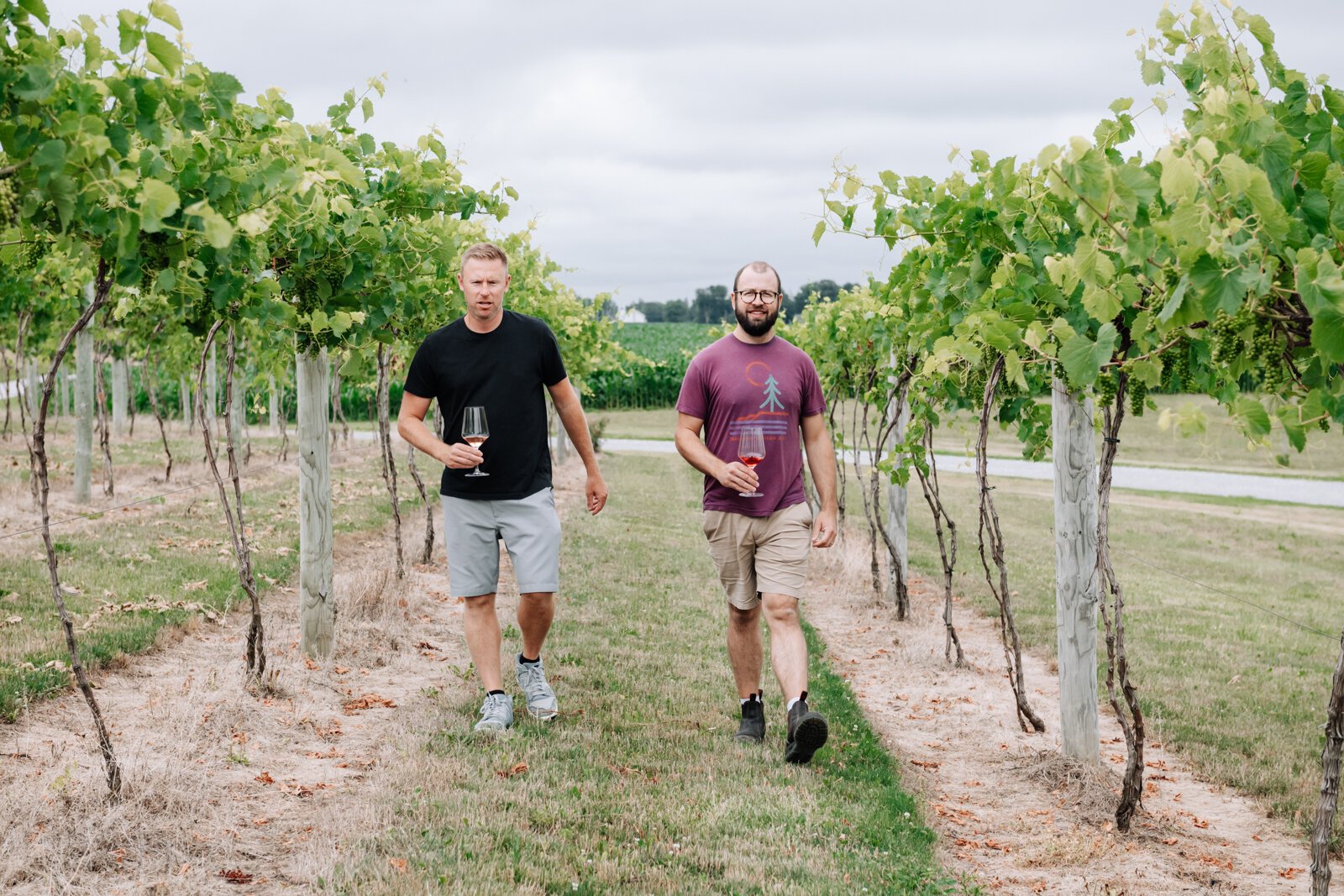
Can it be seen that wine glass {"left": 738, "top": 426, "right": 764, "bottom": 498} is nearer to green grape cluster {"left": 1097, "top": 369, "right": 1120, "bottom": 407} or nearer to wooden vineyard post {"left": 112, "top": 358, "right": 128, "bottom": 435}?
green grape cluster {"left": 1097, "top": 369, "right": 1120, "bottom": 407}

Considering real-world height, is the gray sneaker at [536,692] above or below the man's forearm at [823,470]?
below

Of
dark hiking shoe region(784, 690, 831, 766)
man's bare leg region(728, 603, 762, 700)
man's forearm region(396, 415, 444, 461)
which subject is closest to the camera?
dark hiking shoe region(784, 690, 831, 766)

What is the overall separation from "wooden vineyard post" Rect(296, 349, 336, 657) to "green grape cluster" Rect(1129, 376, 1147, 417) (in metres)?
4.48

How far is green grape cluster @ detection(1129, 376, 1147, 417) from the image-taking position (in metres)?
3.75

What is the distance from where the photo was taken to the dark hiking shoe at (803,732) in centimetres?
450

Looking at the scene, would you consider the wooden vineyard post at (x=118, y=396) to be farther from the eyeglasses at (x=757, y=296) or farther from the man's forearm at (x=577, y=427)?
the eyeglasses at (x=757, y=296)

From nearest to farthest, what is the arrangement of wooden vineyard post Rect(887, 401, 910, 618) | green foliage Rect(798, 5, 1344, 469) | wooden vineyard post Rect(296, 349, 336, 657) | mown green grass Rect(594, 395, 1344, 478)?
green foliage Rect(798, 5, 1344, 469)
wooden vineyard post Rect(296, 349, 336, 657)
wooden vineyard post Rect(887, 401, 910, 618)
mown green grass Rect(594, 395, 1344, 478)

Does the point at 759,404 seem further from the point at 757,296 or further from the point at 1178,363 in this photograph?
the point at 1178,363

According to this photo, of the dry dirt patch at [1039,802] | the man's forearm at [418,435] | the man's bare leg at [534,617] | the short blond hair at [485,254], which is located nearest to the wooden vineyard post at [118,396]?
the dry dirt patch at [1039,802]

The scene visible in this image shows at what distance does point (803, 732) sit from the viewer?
453 cm

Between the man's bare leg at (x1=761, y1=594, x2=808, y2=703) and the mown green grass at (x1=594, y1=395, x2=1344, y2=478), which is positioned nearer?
the man's bare leg at (x1=761, y1=594, x2=808, y2=703)

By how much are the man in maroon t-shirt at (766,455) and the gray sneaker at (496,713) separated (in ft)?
3.86

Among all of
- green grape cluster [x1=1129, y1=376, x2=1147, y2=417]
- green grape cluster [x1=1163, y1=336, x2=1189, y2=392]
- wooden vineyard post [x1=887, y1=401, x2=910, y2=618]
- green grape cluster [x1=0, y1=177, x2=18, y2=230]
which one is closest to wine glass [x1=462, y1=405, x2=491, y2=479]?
green grape cluster [x1=0, y1=177, x2=18, y2=230]

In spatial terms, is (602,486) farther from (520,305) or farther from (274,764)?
(520,305)
